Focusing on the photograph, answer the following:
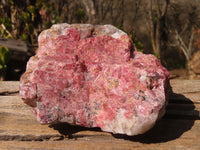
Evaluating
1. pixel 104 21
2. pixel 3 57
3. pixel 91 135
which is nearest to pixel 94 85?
pixel 91 135

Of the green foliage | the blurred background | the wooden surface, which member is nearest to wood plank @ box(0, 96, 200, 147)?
the wooden surface

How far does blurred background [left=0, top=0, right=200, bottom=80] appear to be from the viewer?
12.5 feet

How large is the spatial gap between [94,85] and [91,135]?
1.36 ft

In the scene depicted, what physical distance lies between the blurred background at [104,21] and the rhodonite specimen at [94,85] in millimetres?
1796

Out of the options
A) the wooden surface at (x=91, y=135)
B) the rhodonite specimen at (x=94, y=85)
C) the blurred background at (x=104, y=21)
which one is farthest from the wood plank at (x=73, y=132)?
the blurred background at (x=104, y=21)

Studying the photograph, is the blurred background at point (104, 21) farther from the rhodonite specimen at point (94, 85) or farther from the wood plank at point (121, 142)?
the wood plank at point (121, 142)

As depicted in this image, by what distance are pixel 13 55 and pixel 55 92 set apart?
2.55m

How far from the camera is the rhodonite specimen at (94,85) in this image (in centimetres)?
140

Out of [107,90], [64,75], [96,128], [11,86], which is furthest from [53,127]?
[11,86]

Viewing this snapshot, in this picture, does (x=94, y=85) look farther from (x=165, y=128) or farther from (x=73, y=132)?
(x=165, y=128)

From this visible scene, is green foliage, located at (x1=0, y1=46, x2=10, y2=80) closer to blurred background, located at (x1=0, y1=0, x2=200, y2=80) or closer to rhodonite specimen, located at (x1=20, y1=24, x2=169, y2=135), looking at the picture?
blurred background, located at (x1=0, y1=0, x2=200, y2=80)

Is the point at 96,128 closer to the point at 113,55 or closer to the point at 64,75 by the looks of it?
the point at 64,75

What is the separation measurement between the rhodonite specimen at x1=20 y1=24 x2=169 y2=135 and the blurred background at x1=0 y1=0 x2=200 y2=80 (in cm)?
180

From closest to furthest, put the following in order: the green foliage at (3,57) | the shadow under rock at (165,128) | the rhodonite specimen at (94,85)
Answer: the rhodonite specimen at (94,85) → the shadow under rock at (165,128) → the green foliage at (3,57)
